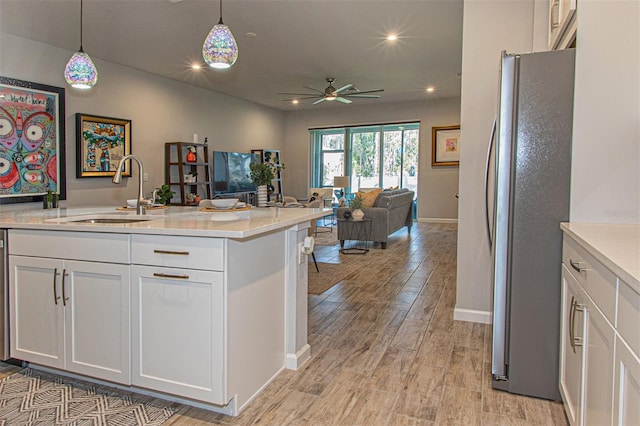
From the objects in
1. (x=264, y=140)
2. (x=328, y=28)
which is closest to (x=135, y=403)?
(x=328, y=28)

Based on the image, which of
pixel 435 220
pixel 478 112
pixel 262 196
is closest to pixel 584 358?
pixel 478 112

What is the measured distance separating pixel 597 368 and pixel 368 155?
9640 mm

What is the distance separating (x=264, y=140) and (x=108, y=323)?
28.4 feet

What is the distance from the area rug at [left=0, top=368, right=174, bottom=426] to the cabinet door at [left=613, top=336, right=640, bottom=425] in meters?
1.79

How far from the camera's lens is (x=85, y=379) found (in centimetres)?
231

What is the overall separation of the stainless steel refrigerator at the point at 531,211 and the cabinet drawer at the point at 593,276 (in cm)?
21

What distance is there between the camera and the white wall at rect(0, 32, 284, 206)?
17.1ft

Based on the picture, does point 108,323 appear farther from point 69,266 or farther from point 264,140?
point 264,140

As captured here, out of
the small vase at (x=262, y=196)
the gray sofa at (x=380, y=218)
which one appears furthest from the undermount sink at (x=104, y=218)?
the gray sofa at (x=380, y=218)

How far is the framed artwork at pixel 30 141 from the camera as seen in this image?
15.9ft

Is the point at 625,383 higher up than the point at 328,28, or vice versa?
the point at 328,28

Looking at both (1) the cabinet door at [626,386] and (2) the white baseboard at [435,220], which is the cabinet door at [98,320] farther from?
(2) the white baseboard at [435,220]

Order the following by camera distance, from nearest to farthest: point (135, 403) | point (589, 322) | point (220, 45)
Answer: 1. point (589, 322)
2. point (135, 403)
3. point (220, 45)

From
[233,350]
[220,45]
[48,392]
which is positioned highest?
[220,45]
